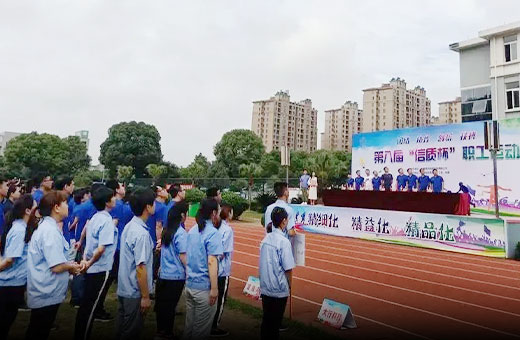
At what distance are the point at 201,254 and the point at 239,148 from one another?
47.5 meters

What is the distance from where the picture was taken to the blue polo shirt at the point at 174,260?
3.84 metres

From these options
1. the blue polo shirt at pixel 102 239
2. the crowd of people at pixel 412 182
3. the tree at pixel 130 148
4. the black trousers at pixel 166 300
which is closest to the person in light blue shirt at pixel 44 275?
the blue polo shirt at pixel 102 239

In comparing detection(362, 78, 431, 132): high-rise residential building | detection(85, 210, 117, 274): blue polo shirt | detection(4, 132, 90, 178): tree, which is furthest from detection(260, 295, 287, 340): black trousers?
detection(362, 78, 431, 132): high-rise residential building

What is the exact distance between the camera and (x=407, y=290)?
7.01 metres

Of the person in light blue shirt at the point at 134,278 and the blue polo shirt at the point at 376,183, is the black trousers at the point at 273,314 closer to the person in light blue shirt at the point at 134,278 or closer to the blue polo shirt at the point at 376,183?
the person in light blue shirt at the point at 134,278

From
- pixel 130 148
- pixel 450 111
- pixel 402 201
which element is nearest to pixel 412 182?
pixel 402 201

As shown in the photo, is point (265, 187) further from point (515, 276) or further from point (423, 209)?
point (515, 276)

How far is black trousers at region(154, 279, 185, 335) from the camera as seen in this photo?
394cm

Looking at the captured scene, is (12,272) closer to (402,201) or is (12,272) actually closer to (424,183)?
(402,201)

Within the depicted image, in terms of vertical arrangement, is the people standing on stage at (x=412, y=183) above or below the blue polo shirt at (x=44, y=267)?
above

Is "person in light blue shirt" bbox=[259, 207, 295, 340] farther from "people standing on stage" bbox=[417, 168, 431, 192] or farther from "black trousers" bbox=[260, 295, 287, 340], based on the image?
"people standing on stage" bbox=[417, 168, 431, 192]

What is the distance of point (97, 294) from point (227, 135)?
48991 mm

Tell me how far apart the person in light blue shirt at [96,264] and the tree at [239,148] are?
4500 cm

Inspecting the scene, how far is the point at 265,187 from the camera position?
2700 cm
